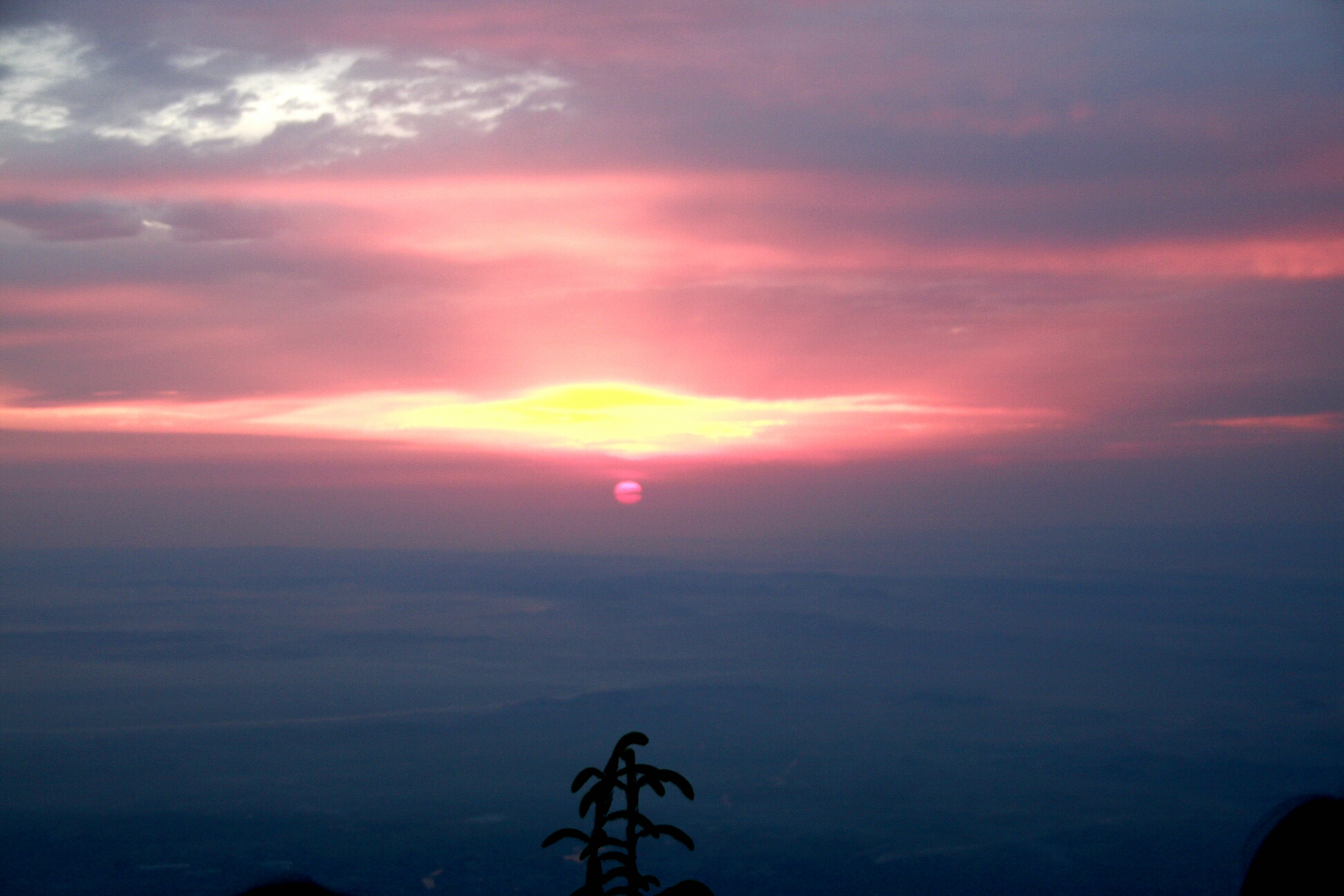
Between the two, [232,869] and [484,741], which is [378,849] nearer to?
[232,869]

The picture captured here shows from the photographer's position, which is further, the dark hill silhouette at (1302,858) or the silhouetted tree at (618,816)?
the silhouetted tree at (618,816)

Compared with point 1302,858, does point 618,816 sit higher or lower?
lower

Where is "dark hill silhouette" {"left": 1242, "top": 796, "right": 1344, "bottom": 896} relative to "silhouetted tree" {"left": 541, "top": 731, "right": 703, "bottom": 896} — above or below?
above

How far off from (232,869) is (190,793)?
47446 millimetres

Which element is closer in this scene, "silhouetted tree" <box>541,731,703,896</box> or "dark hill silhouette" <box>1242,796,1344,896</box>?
"dark hill silhouette" <box>1242,796,1344,896</box>

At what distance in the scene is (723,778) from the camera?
499 feet

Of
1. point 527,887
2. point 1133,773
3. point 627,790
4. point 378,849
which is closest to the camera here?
point 627,790

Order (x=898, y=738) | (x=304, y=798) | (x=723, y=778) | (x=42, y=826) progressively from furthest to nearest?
(x=898, y=738) < (x=723, y=778) < (x=304, y=798) < (x=42, y=826)

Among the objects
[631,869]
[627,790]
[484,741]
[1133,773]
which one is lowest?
[1133,773]

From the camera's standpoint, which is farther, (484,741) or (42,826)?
(484,741)

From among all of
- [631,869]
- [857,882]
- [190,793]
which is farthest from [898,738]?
[631,869]

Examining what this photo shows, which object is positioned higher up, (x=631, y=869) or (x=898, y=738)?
(x=631, y=869)

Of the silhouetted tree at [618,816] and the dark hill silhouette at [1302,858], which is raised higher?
the dark hill silhouette at [1302,858]

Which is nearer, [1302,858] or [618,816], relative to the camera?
[1302,858]
